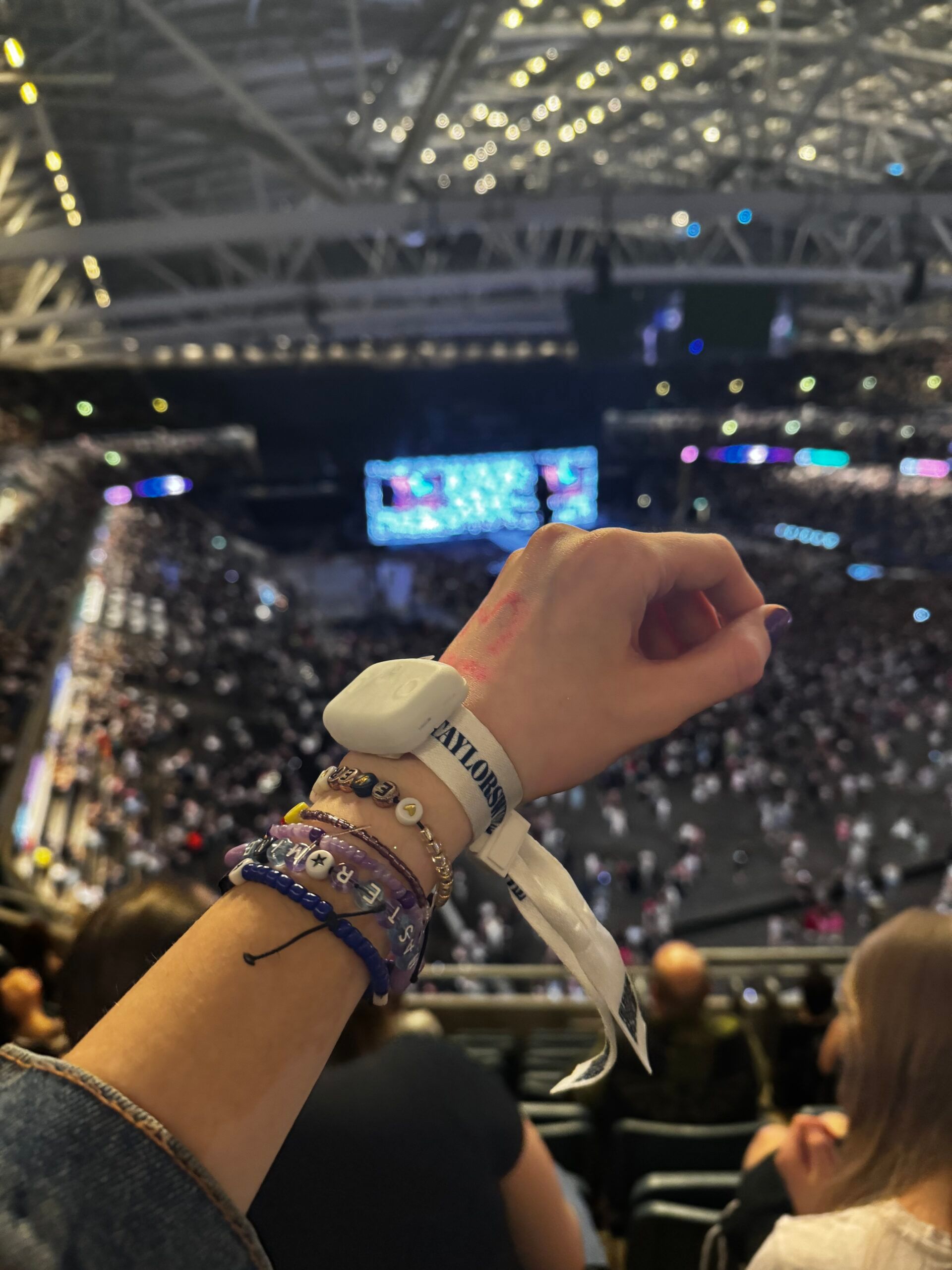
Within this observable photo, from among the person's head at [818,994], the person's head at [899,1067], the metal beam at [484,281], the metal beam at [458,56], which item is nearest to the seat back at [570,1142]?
the person's head at [818,994]

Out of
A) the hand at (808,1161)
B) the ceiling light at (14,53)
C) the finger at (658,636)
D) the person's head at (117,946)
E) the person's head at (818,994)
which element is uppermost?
the ceiling light at (14,53)

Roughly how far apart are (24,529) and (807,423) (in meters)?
12.0

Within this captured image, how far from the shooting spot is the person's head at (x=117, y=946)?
0.81 m

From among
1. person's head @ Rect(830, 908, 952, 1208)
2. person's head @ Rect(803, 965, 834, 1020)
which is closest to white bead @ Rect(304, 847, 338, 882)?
person's head @ Rect(830, 908, 952, 1208)

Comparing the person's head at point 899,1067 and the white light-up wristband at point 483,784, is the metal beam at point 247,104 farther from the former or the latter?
the person's head at point 899,1067

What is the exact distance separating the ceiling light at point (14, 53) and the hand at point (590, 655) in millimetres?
1713

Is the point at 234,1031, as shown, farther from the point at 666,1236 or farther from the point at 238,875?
the point at 666,1236

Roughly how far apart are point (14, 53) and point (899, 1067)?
7.37ft

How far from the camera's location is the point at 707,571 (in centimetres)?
58

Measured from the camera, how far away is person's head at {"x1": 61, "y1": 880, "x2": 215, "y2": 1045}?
0.81 meters

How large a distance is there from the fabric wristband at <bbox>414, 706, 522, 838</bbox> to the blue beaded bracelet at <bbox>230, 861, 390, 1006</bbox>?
0.35 ft

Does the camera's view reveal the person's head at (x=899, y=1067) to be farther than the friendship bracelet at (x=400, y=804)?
Yes

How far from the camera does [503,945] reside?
4.74m

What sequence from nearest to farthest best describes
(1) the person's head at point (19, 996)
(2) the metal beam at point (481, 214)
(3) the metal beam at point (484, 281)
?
(1) the person's head at point (19, 996), (2) the metal beam at point (481, 214), (3) the metal beam at point (484, 281)
